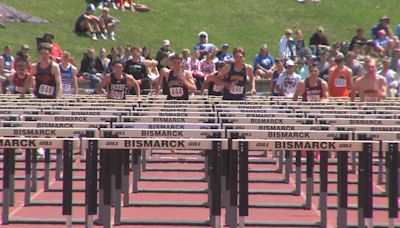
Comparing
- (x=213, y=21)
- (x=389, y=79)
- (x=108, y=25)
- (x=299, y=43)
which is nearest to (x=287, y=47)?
(x=299, y=43)

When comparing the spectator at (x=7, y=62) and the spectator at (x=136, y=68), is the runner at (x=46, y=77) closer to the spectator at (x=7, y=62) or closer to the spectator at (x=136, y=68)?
the spectator at (x=136, y=68)

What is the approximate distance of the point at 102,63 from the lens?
3011cm

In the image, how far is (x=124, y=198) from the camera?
14891mm

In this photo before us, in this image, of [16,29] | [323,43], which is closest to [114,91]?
[323,43]

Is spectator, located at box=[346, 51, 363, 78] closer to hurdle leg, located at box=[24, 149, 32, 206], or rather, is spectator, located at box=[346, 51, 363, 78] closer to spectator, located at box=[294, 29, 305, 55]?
spectator, located at box=[294, 29, 305, 55]

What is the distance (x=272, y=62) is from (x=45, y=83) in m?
12.0

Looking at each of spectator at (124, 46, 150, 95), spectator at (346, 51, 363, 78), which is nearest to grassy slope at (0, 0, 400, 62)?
spectator at (124, 46, 150, 95)

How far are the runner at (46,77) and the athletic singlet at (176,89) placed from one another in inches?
82.6

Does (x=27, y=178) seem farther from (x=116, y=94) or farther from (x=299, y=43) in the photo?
(x=299, y=43)

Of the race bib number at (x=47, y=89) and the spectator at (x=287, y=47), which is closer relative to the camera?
the race bib number at (x=47, y=89)

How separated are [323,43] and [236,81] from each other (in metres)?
12.8

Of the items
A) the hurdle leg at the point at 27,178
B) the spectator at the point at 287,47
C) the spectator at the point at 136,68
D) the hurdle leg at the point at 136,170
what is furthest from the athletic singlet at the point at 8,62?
the hurdle leg at the point at 27,178

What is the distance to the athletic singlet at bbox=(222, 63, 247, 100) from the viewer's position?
20531 mm

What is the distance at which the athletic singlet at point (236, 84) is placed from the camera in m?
20.5
